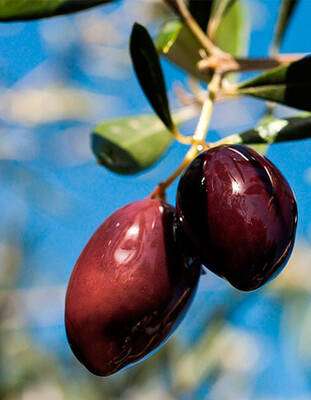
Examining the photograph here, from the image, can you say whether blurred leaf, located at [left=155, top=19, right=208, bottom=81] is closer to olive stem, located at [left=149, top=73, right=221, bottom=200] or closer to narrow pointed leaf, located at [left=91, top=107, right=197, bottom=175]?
narrow pointed leaf, located at [left=91, top=107, right=197, bottom=175]

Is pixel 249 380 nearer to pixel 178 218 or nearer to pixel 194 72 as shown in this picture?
pixel 194 72

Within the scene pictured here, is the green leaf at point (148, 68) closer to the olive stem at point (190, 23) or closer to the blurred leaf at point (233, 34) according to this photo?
the olive stem at point (190, 23)

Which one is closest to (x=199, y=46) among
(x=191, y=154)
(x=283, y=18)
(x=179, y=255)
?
(x=283, y=18)

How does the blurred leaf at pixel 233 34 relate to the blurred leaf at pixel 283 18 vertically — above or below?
below

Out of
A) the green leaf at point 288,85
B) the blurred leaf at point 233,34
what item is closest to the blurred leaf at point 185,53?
the blurred leaf at point 233,34

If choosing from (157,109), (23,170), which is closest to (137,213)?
(157,109)
